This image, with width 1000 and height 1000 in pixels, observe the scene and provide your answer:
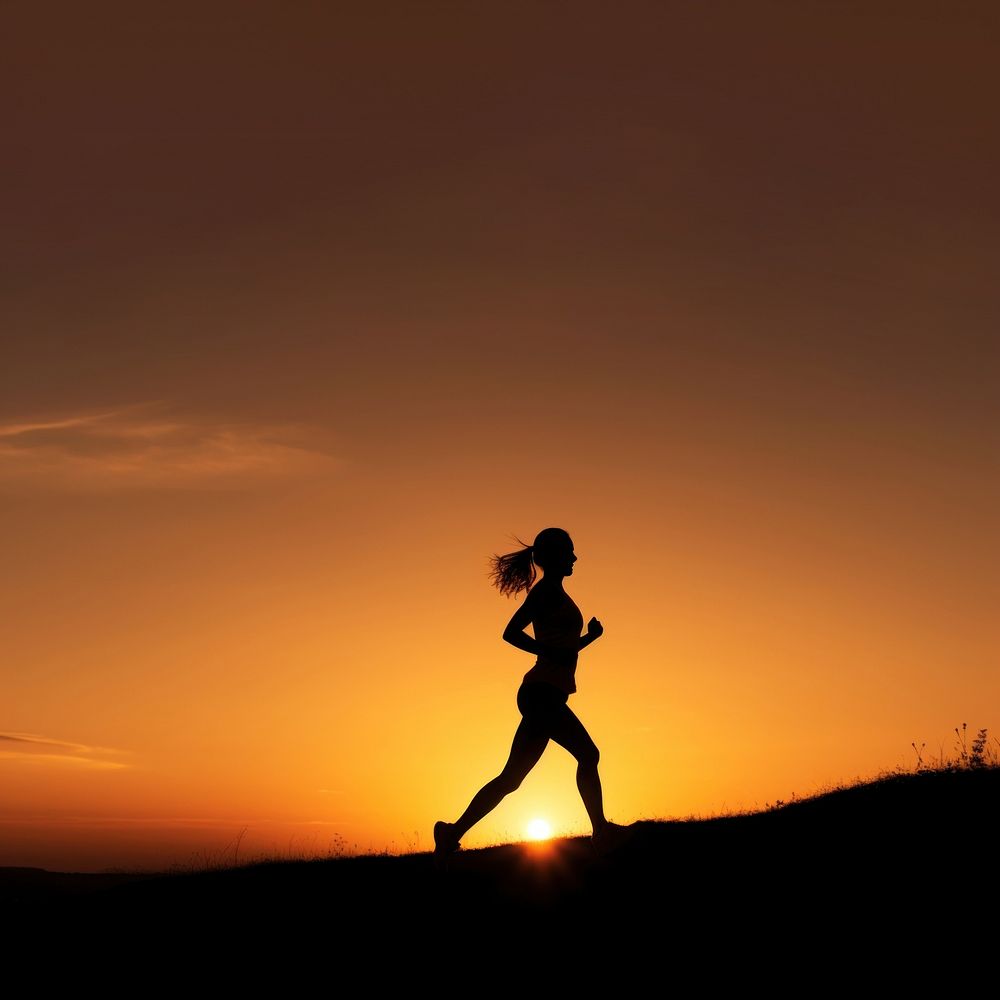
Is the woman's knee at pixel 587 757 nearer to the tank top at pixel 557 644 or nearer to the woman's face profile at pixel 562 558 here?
the tank top at pixel 557 644

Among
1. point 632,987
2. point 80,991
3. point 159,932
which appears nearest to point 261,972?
point 80,991

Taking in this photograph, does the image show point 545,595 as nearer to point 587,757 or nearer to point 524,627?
point 524,627

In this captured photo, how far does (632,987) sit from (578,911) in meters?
1.95

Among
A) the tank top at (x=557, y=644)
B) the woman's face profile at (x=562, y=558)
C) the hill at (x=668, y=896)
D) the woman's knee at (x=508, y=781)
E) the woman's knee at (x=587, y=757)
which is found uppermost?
the woman's face profile at (x=562, y=558)

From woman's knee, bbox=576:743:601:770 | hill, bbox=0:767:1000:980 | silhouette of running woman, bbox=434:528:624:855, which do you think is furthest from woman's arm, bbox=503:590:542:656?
hill, bbox=0:767:1000:980

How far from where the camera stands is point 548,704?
999cm

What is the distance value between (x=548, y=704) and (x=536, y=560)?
138 cm

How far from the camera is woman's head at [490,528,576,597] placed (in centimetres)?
1038

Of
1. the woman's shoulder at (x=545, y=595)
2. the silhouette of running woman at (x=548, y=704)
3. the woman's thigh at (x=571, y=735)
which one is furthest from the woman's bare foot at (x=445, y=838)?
the woman's shoulder at (x=545, y=595)

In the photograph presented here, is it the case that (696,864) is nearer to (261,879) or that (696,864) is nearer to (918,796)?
(918,796)

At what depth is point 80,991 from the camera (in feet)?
30.5

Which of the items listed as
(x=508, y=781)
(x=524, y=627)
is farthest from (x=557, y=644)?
(x=508, y=781)

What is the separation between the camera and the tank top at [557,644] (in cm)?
1005

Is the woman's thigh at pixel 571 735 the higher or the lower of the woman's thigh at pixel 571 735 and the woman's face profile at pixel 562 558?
the lower
